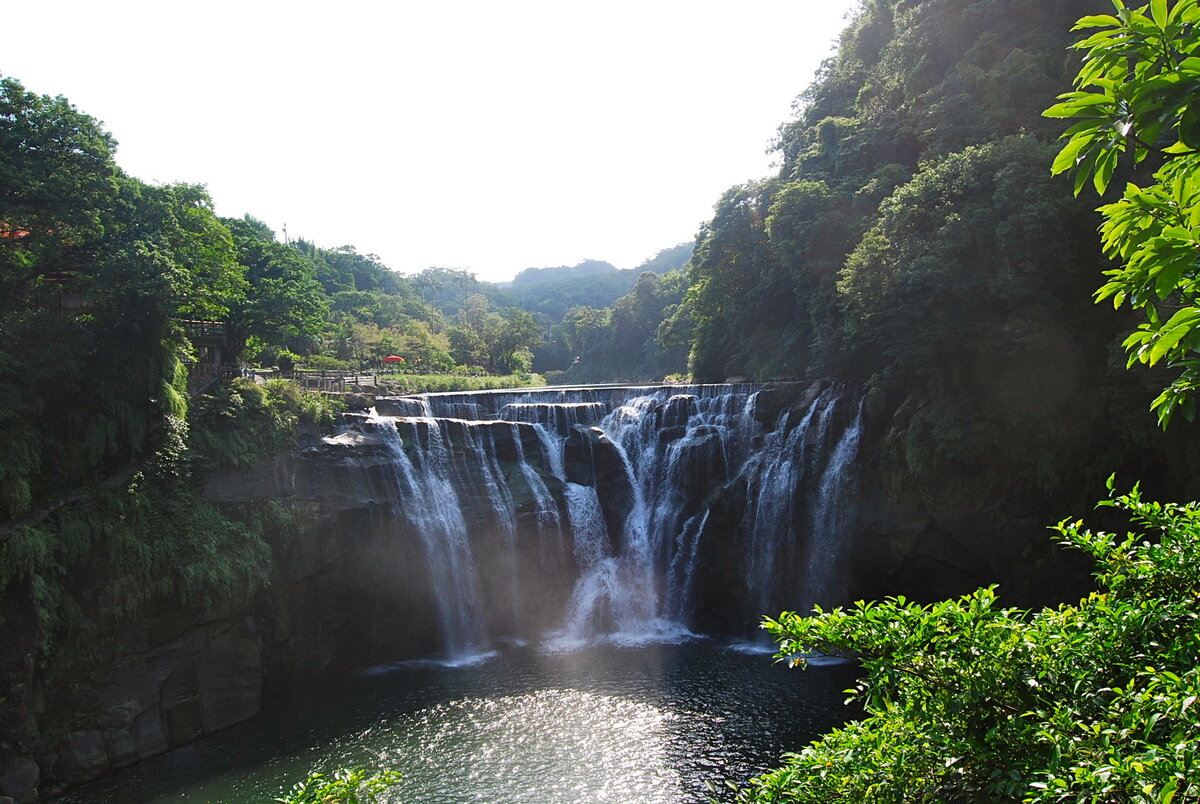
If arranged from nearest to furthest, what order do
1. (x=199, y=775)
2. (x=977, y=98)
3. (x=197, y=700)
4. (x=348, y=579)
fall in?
(x=199, y=775), (x=197, y=700), (x=348, y=579), (x=977, y=98)

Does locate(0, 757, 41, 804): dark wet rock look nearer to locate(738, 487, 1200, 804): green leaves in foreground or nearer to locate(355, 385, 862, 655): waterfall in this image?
locate(355, 385, 862, 655): waterfall

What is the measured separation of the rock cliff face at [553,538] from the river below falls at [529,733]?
1.59 meters

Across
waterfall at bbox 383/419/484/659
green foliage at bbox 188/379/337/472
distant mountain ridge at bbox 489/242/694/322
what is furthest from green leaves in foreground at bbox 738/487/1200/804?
distant mountain ridge at bbox 489/242/694/322

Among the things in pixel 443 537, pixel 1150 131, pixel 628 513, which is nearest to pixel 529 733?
pixel 443 537

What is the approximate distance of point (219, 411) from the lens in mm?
19938

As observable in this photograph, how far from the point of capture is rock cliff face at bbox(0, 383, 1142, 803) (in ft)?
60.1

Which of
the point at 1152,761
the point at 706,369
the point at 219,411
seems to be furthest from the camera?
the point at 706,369

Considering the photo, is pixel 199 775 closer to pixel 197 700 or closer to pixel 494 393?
pixel 197 700

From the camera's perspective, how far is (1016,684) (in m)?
4.11

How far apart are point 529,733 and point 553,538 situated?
8.74m

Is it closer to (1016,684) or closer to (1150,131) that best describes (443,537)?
(1016,684)

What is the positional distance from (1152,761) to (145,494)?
772 inches

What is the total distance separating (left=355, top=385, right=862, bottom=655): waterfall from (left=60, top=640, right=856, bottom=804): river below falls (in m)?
3.10

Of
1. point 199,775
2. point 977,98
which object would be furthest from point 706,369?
point 199,775
